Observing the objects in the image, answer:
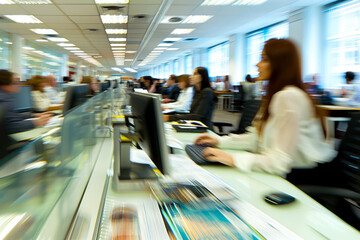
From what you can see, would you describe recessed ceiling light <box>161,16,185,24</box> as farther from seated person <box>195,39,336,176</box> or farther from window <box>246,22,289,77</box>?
seated person <box>195,39,336,176</box>

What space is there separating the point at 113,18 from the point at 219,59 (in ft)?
23.2

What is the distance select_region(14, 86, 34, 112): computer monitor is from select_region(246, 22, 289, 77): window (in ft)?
22.2

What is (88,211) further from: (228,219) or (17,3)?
(17,3)

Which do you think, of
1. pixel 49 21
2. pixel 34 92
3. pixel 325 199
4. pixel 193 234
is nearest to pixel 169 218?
pixel 193 234

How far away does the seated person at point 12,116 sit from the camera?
160 centimetres

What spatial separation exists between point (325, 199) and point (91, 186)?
39.7 inches

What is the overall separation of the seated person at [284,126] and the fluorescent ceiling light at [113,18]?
5.74 meters

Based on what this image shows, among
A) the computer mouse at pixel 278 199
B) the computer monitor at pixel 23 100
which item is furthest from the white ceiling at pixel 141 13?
the computer mouse at pixel 278 199

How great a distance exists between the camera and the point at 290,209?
84cm

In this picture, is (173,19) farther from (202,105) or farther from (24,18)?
(202,105)

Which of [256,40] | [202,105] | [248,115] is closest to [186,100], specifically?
[202,105]

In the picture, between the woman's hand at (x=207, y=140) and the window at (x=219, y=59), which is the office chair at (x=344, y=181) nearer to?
the woman's hand at (x=207, y=140)

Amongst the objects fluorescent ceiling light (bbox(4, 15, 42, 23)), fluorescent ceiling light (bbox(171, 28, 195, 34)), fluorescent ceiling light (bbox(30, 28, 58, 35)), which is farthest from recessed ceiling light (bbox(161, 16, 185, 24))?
fluorescent ceiling light (bbox(30, 28, 58, 35))

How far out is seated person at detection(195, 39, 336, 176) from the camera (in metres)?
1.18
